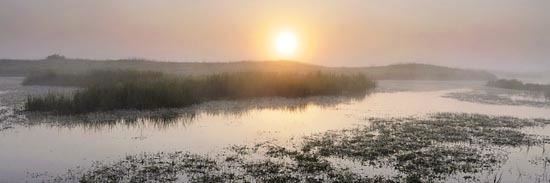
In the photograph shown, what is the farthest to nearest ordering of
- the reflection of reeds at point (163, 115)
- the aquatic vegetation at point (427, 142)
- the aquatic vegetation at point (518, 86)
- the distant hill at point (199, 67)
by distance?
the distant hill at point (199, 67)
the aquatic vegetation at point (518, 86)
the reflection of reeds at point (163, 115)
the aquatic vegetation at point (427, 142)

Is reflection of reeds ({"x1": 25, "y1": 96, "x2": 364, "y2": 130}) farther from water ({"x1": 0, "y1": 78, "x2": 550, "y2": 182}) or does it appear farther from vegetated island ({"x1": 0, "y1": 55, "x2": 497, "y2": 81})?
vegetated island ({"x1": 0, "y1": 55, "x2": 497, "y2": 81})

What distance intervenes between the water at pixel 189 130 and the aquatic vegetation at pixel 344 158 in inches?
29.0

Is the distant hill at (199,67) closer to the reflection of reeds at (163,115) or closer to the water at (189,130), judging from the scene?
the reflection of reeds at (163,115)

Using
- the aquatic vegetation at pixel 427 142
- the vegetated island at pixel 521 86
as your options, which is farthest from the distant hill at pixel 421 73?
the aquatic vegetation at pixel 427 142

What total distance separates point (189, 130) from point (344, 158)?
20.3ft

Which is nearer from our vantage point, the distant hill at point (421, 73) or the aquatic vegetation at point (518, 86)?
the aquatic vegetation at point (518, 86)

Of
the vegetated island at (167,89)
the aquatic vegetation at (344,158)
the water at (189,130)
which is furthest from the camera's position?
the vegetated island at (167,89)

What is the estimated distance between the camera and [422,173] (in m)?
11.1

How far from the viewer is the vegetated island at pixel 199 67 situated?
52000mm

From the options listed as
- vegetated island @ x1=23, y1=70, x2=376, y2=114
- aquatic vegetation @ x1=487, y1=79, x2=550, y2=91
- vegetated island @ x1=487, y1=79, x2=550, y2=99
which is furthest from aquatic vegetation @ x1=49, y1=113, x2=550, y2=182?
aquatic vegetation @ x1=487, y1=79, x2=550, y2=91

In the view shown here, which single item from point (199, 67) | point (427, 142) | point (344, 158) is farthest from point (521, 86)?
point (199, 67)

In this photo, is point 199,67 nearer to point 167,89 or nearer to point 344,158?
point 167,89

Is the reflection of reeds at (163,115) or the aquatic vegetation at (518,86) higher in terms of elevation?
the aquatic vegetation at (518,86)

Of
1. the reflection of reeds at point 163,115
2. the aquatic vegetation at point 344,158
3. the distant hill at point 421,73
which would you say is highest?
the distant hill at point 421,73
